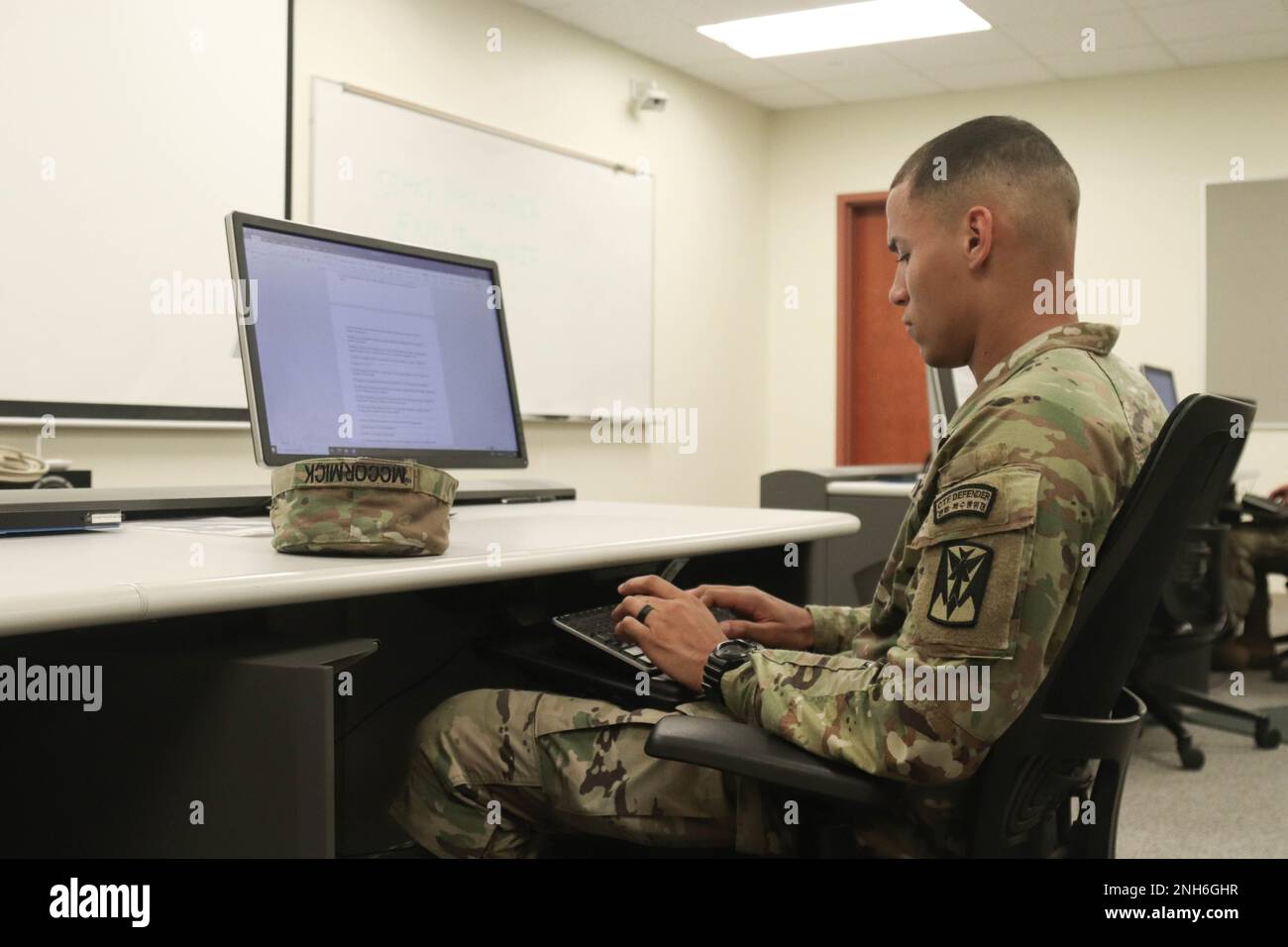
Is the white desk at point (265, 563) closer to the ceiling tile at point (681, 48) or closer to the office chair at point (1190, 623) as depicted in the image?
the office chair at point (1190, 623)

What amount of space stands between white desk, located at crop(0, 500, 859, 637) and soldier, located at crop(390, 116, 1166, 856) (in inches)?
4.6

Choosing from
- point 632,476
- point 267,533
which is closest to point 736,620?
point 267,533

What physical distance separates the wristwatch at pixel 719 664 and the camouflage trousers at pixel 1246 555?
3.32m

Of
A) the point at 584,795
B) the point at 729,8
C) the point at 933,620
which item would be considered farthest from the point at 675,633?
the point at 729,8

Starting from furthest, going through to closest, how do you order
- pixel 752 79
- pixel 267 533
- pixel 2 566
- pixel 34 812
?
pixel 752 79 < pixel 267 533 < pixel 34 812 < pixel 2 566

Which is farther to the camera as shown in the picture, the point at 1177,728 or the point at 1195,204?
the point at 1195,204

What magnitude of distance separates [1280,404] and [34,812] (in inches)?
208

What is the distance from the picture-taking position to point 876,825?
1.02m

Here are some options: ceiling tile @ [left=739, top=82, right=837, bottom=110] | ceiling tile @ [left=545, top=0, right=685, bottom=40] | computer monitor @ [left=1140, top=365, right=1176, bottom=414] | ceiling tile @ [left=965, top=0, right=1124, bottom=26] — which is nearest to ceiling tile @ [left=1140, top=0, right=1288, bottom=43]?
ceiling tile @ [left=965, top=0, right=1124, bottom=26]

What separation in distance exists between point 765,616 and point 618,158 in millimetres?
3941

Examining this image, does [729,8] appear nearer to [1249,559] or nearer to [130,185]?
[130,185]

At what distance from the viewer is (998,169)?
1159mm

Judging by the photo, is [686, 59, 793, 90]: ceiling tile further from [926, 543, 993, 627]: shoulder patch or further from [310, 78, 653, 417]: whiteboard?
[926, 543, 993, 627]: shoulder patch

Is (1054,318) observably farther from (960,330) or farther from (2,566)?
(2,566)
